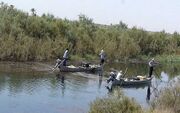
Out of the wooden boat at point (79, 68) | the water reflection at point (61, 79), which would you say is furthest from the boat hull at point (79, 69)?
the water reflection at point (61, 79)

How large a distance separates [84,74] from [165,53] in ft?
110

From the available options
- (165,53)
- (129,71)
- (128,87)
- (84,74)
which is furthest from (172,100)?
(165,53)

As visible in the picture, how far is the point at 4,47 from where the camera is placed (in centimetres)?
4422

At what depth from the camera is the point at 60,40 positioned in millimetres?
52344

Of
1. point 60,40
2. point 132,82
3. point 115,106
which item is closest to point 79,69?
point 132,82

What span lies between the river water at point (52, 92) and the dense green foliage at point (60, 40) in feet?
30.0

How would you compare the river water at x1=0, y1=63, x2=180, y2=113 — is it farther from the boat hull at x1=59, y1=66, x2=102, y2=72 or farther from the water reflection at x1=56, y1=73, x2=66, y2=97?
the boat hull at x1=59, y1=66, x2=102, y2=72

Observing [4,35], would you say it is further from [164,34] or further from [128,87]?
[164,34]

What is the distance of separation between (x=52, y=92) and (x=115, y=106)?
1223 centimetres

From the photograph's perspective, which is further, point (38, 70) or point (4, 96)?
point (38, 70)

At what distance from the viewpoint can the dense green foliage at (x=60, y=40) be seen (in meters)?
46.5

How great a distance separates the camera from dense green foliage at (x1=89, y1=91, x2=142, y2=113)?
17.7m

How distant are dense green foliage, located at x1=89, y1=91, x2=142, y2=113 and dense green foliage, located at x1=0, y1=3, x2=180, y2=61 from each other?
27.4 m

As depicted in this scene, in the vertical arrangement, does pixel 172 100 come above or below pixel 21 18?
below
